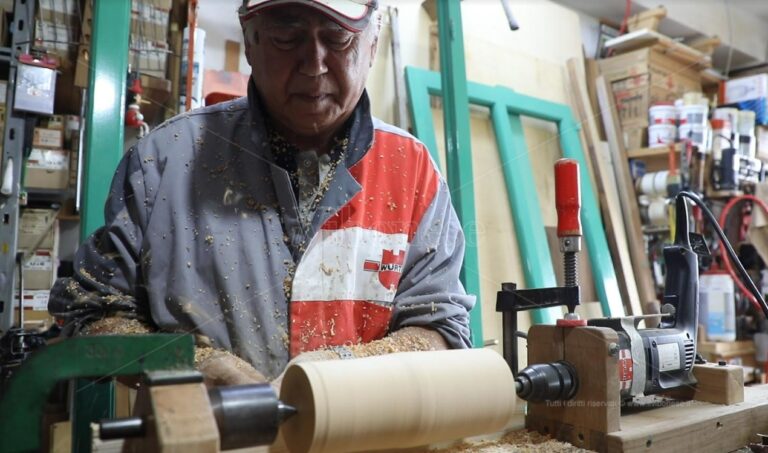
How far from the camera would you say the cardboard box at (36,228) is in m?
1.48

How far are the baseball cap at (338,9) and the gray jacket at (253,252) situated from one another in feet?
0.55

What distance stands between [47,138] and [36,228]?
0.79 ft

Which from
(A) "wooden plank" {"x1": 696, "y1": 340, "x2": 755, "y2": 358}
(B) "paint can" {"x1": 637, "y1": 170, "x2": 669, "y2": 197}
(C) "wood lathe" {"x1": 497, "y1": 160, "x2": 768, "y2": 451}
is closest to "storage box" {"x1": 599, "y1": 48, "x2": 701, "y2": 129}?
(B) "paint can" {"x1": 637, "y1": 170, "x2": 669, "y2": 197}

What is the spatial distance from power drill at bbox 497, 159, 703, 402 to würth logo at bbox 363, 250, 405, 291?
0.62ft

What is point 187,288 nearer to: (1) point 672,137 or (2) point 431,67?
(2) point 431,67

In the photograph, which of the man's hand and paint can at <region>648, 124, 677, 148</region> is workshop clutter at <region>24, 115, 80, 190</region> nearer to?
the man's hand

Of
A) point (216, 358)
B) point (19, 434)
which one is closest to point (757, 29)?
point (216, 358)

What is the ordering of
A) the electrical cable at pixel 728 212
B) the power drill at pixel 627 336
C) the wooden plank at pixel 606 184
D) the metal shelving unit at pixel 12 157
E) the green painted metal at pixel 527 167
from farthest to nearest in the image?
the wooden plank at pixel 606 184, the electrical cable at pixel 728 212, the green painted metal at pixel 527 167, the metal shelving unit at pixel 12 157, the power drill at pixel 627 336

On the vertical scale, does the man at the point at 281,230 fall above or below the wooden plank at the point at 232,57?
below

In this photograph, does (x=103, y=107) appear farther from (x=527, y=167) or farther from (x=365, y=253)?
(x=527, y=167)

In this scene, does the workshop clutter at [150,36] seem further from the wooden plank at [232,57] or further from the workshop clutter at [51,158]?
the workshop clutter at [51,158]

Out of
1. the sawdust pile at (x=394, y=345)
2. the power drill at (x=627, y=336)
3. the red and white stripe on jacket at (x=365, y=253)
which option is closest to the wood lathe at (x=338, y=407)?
the power drill at (x=627, y=336)

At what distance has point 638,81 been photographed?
258 centimetres

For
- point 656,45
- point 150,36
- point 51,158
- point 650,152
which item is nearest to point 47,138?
point 51,158
